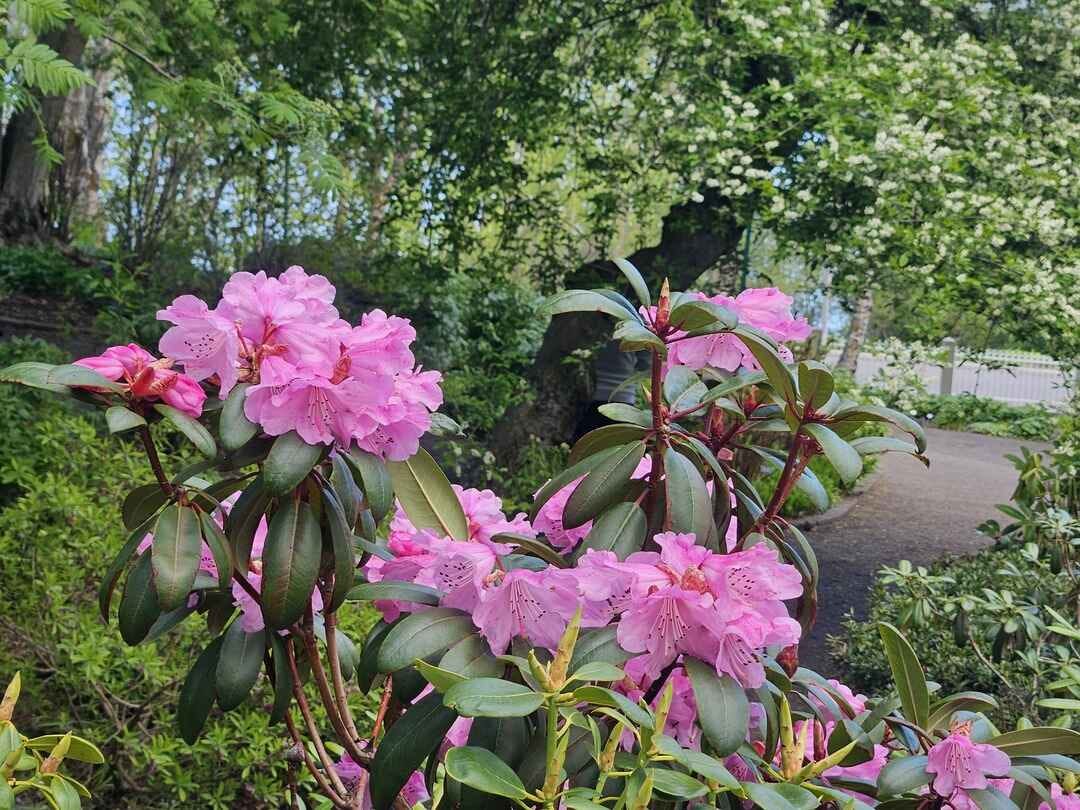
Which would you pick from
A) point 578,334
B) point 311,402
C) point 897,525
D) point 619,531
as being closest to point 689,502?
point 619,531

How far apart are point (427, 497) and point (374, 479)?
0.14 metres

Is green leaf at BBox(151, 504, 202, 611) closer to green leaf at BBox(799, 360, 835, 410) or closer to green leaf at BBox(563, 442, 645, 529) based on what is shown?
green leaf at BBox(563, 442, 645, 529)

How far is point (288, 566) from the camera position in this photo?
1072mm

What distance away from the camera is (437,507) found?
1.19 meters

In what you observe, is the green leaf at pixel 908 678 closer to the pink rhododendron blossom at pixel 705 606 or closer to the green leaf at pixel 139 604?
the pink rhododendron blossom at pixel 705 606

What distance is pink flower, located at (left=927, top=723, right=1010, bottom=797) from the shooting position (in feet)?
3.40

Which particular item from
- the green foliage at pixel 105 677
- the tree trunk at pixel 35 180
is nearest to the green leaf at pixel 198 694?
the green foliage at pixel 105 677

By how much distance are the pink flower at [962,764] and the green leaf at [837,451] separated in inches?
11.7

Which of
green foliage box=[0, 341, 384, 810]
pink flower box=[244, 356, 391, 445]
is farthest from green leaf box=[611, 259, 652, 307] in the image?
green foliage box=[0, 341, 384, 810]

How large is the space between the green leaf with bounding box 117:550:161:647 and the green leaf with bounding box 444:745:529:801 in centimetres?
50

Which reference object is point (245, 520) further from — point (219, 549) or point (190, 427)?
point (190, 427)

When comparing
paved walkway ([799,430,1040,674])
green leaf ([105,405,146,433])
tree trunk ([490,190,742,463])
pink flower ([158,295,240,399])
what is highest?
pink flower ([158,295,240,399])

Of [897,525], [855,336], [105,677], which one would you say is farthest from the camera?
[855,336]

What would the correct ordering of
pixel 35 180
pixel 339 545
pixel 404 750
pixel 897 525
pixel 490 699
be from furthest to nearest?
pixel 35 180 → pixel 897 525 → pixel 339 545 → pixel 404 750 → pixel 490 699
